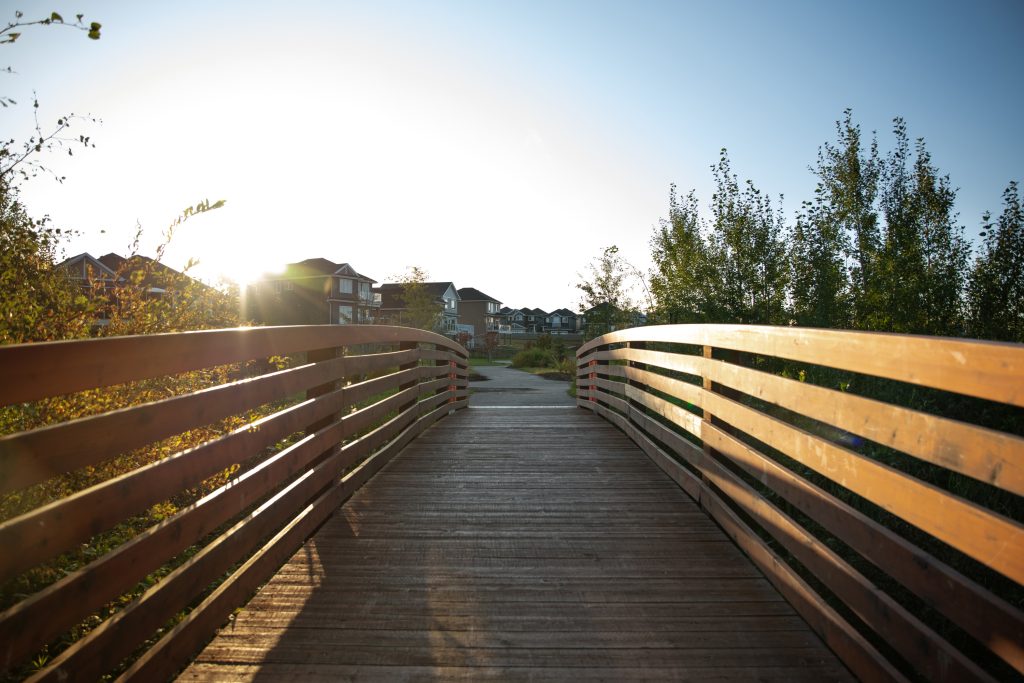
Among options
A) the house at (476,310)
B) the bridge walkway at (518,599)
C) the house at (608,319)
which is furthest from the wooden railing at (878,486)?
the house at (476,310)

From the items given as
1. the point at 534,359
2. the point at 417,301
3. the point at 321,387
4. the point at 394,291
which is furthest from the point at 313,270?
the point at 321,387

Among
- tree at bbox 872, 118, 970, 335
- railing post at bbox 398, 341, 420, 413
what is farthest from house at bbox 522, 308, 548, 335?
railing post at bbox 398, 341, 420, 413

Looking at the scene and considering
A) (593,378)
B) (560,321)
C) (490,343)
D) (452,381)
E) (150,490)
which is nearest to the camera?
(150,490)

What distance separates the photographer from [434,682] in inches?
89.0

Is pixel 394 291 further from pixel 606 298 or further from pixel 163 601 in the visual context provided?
pixel 163 601

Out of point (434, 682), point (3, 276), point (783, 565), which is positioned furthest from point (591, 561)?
point (3, 276)

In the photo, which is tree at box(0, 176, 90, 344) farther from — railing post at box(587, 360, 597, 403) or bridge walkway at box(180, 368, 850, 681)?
railing post at box(587, 360, 597, 403)

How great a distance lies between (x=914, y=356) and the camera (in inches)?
76.4

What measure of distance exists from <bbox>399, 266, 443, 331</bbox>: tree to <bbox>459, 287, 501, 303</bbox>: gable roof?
4978 centimetres

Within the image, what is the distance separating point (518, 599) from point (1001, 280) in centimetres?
1430

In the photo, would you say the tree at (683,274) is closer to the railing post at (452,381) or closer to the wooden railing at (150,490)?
the railing post at (452,381)

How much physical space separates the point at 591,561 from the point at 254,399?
1892mm

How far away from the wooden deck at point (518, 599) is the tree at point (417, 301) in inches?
1063

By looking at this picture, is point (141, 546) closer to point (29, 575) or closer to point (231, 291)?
point (29, 575)
